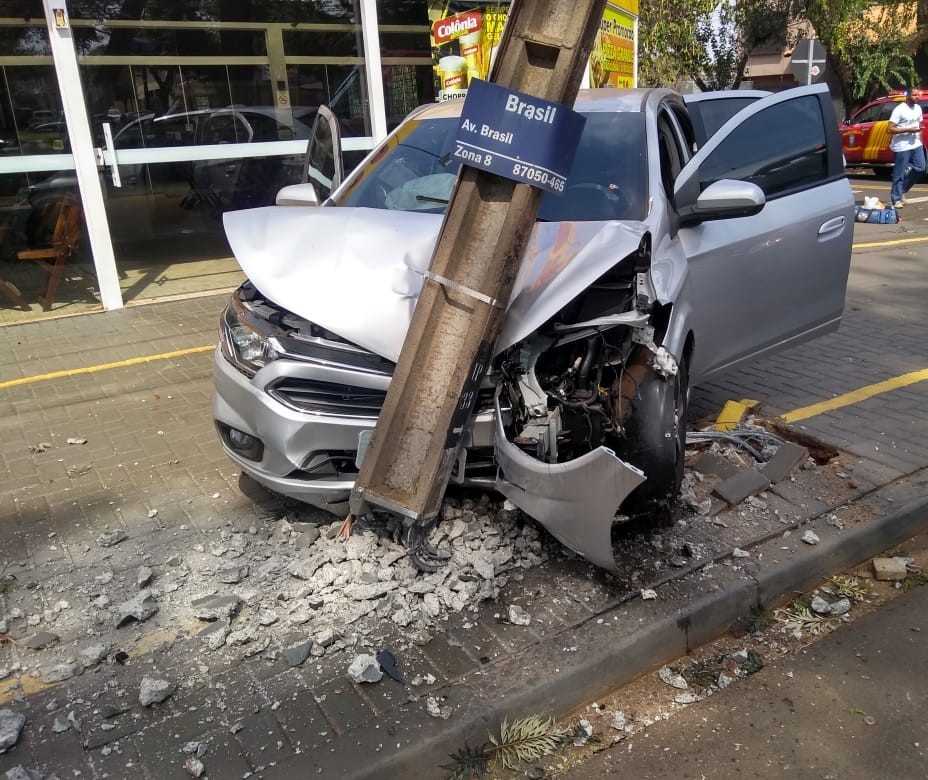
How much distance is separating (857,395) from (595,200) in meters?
2.74

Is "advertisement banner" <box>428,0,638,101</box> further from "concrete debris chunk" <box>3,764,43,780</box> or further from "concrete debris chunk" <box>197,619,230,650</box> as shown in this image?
"concrete debris chunk" <box>3,764,43,780</box>

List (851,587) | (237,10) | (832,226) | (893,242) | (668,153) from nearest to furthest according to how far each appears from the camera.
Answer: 1. (851,587)
2. (668,153)
3. (832,226)
4. (237,10)
5. (893,242)

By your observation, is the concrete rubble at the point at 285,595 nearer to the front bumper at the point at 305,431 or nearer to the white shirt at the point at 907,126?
the front bumper at the point at 305,431

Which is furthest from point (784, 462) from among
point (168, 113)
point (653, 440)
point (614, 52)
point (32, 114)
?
point (614, 52)

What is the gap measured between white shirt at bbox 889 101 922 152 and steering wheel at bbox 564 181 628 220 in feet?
37.9

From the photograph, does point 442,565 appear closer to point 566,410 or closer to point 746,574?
point 566,410

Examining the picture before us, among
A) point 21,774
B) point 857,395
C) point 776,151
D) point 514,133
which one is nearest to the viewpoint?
point 21,774

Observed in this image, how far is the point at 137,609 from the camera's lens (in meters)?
3.29

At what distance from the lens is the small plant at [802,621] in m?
3.40

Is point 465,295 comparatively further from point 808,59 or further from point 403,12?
point 808,59

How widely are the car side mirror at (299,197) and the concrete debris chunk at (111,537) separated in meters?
2.03

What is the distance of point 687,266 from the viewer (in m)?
4.07

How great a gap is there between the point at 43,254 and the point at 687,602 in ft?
26.0

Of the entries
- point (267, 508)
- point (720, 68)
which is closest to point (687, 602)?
point (267, 508)
